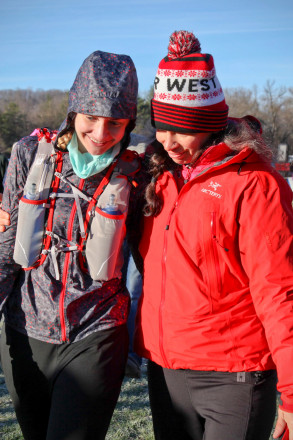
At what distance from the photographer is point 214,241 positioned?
A: 1.90 meters

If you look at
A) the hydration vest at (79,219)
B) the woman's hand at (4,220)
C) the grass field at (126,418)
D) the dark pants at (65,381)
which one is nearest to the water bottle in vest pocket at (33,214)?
the hydration vest at (79,219)

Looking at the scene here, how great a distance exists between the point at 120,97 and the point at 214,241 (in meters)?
0.74

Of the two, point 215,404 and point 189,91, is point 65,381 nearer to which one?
point 215,404

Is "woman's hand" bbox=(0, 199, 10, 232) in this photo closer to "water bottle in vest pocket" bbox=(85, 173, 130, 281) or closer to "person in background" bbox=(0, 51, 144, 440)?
"person in background" bbox=(0, 51, 144, 440)

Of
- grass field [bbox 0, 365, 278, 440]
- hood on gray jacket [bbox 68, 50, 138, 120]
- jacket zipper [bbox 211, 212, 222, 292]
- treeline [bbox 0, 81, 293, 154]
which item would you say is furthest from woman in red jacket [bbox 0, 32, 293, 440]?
treeline [bbox 0, 81, 293, 154]

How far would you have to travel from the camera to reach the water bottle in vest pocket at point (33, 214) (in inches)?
79.8

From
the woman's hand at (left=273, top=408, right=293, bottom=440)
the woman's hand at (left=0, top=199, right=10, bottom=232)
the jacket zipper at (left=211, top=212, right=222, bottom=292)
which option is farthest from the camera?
the woman's hand at (left=0, top=199, right=10, bottom=232)

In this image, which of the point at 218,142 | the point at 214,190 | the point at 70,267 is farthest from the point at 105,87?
the point at 70,267

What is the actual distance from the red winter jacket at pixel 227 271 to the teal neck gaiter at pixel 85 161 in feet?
1.05

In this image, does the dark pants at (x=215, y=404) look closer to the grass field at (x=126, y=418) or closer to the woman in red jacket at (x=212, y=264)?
the woman in red jacket at (x=212, y=264)

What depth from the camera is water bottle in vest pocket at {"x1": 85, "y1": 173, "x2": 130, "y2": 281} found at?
2.03 metres

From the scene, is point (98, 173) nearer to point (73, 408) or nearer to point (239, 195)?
point (239, 195)

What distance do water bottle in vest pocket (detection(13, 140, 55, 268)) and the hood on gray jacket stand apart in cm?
31

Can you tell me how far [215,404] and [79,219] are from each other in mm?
946
